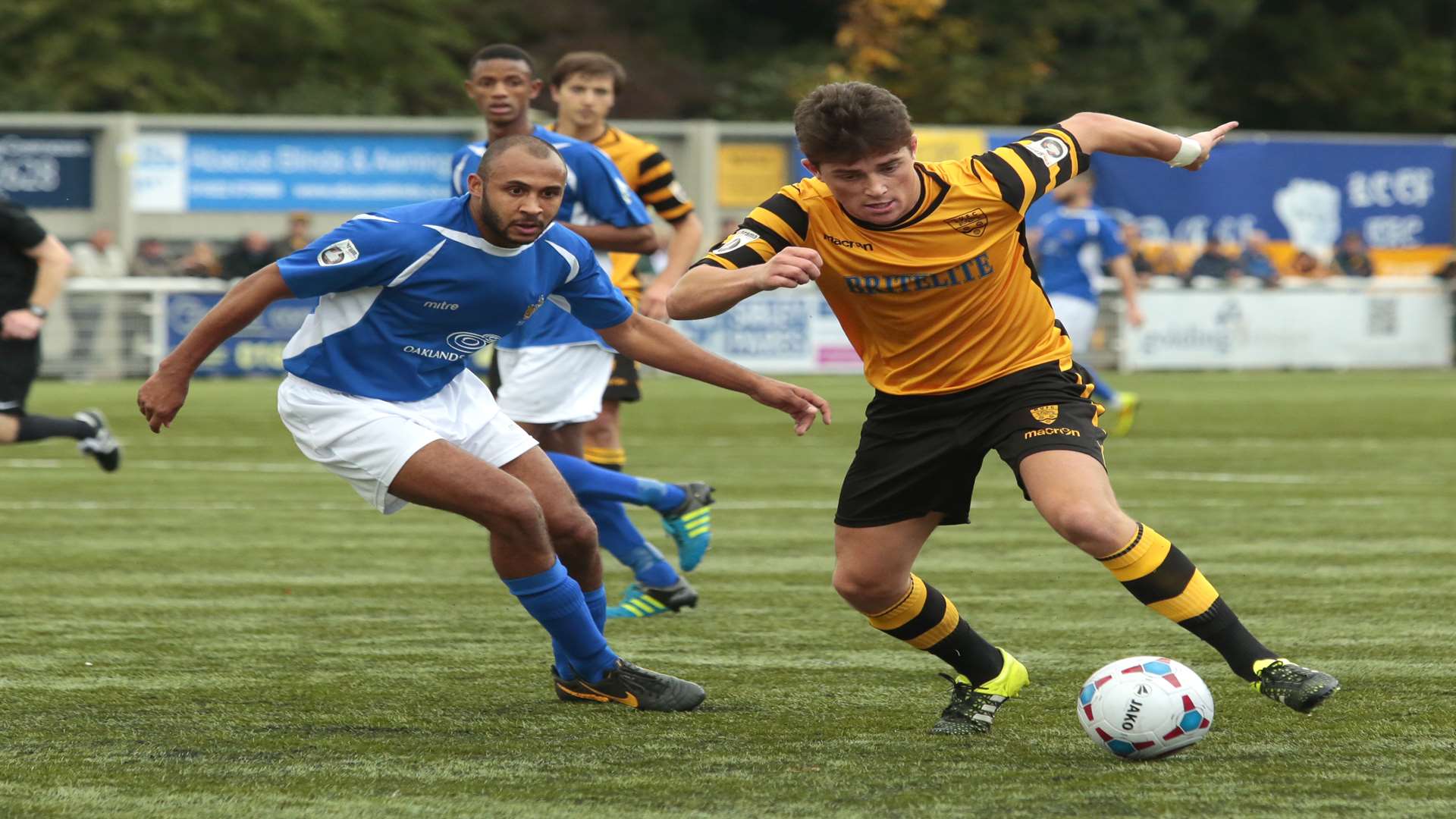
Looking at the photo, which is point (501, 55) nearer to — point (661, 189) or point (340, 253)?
point (661, 189)

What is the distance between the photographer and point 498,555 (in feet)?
18.7

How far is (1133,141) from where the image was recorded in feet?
18.7

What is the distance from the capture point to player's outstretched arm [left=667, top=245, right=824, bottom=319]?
16.2 feet

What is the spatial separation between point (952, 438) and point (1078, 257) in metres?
11.0

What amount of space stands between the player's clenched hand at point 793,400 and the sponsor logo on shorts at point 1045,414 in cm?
52

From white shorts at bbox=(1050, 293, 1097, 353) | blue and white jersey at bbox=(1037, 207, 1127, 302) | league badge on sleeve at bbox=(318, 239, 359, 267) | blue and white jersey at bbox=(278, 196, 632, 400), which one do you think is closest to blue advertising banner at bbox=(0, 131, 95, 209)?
blue and white jersey at bbox=(1037, 207, 1127, 302)

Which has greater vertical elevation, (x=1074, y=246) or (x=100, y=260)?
(x=1074, y=246)

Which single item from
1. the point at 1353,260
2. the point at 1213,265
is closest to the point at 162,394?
the point at 1213,265

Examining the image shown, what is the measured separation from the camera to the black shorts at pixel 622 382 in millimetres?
8688

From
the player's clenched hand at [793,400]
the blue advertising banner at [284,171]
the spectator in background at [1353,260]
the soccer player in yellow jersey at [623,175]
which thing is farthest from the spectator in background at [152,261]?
the player's clenched hand at [793,400]

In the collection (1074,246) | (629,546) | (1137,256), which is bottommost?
(629,546)

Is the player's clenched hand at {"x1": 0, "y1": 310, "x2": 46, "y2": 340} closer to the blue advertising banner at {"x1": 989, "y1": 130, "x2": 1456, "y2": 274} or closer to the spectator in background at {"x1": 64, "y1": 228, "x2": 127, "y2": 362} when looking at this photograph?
the spectator in background at {"x1": 64, "y1": 228, "x2": 127, "y2": 362}

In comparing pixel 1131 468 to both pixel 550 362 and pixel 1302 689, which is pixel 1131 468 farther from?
pixel 1302 689

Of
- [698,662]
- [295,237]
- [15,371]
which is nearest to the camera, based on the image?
[698,662]
